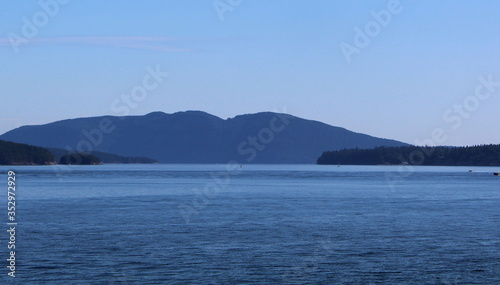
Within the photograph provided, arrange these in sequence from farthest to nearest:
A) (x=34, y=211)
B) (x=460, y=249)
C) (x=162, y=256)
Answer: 1. (x=34, y=211)
2. (x=460, y=249)
3. (x=162, y=256)

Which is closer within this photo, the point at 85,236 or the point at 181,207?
the point at 85,236

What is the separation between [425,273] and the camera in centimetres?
3756

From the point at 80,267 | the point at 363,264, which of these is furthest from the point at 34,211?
the point at 363,264

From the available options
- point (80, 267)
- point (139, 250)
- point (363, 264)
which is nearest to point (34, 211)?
point (139, 250)

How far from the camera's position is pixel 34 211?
2785 inches

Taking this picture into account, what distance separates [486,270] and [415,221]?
24818 millimetres

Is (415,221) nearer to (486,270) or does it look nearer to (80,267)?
(486,270)

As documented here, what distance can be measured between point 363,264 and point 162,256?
36.3 ft

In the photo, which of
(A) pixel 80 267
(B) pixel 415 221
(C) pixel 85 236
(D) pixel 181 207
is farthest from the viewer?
(D) pixel 181 207

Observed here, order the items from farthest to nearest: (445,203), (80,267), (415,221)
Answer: (445,203) → (415,221) → (80,267)

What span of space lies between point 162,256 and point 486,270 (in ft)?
56.5

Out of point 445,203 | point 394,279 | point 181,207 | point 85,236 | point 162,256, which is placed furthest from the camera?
point 445,203

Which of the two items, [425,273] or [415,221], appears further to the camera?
[415,221]

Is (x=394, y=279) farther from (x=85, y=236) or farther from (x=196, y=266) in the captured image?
(x=85, y=236)
